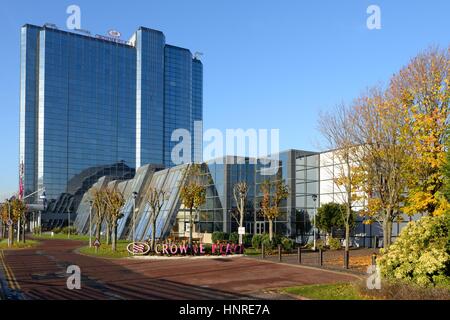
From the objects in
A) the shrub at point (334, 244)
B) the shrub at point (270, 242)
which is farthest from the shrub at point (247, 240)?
the shrub at point (334, 244)

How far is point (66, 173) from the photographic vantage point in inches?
5994

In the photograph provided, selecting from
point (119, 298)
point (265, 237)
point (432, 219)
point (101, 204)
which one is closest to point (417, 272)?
point (432, 219)

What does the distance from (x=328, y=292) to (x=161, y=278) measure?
339 inches

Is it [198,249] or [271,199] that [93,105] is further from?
[198,249]

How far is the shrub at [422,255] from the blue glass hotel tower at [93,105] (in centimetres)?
13856

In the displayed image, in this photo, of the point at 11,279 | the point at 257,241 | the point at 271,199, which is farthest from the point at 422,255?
the point at 271,199

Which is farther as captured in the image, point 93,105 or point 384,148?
point 93,105

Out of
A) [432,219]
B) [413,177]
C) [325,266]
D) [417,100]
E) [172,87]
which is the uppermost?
[172,87]

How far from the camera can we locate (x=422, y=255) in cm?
1638

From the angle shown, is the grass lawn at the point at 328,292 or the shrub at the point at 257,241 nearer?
the grass lawn at the point at 328,292

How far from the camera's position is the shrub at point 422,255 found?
15.9m

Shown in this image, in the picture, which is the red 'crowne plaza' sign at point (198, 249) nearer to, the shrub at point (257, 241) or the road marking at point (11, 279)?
the shrub at point (257, 241)

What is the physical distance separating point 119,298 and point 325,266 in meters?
13.5

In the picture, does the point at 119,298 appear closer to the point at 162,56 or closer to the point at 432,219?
the point at 432,219
